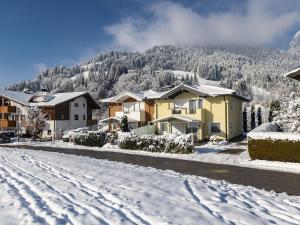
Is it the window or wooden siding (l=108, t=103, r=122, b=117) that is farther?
wooden siding (l=108, t=103, r=122, b=117)

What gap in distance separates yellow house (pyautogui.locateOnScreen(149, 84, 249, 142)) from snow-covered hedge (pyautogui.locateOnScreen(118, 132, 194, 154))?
389 inches

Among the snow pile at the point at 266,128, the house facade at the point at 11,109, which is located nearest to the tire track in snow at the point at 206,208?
the snow pile at the point at 266,128

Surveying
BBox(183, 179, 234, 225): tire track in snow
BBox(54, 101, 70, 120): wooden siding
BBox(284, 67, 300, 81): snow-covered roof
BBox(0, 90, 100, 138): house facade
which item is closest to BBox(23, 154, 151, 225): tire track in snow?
BBox(183, 179, 234, 225): tire track in snow

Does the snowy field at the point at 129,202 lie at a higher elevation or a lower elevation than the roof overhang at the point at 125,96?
lower

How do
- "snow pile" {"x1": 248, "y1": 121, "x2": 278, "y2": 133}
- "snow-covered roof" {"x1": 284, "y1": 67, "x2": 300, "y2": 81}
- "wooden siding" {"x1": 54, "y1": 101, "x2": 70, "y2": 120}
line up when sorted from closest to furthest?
"snow-covered roof" {"x1": 284, "y1": 67, "x2": 300, "y2": 81}, "snow pile" {"x1": 248, "y1": 121, "x2": 278, "y2": 133}, "wooden siding" {"x1": 54, "y1": 101, "x2": 70, "y2": 120}

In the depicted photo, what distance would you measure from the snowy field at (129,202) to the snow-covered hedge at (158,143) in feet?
55.6

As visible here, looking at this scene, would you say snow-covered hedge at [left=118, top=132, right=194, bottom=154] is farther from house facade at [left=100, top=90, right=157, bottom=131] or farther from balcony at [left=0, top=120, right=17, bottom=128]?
balcony at [left=0, top=120, right=17, bottom=128]

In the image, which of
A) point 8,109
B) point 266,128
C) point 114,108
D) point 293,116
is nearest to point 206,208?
point 293,116

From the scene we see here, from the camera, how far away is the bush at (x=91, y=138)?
129ft

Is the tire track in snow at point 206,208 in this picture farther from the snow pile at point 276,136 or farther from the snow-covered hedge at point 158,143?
the snow-covered hedge at point 158,143

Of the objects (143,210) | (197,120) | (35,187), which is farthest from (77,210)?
(197,120)

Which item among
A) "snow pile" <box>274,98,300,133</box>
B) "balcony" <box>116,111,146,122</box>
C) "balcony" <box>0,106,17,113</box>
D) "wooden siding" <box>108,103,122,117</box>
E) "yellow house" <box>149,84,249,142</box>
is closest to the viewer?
"snow pile" <box>274,98,300,133</box>

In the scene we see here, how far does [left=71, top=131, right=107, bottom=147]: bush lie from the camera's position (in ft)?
129

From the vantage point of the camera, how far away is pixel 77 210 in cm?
832
